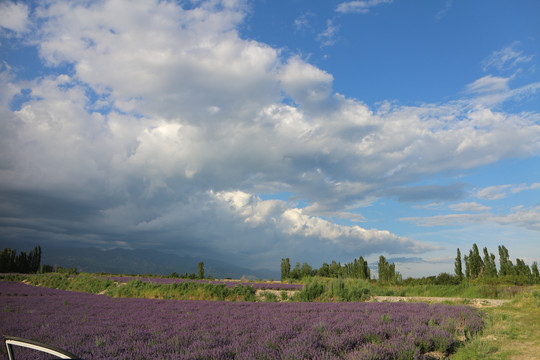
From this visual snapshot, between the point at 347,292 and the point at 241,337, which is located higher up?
the point at 241,337

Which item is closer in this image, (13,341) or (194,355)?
(13,341)

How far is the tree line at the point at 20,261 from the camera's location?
63375mm

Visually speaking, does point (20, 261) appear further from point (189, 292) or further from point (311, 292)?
point (311, 292)

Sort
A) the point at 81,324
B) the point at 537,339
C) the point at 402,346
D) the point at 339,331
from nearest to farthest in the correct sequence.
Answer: the point at 402,346 < the point at 339,331 < the point at 81,324 < the point at 537,339

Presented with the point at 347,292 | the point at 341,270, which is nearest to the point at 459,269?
the point at 341,270

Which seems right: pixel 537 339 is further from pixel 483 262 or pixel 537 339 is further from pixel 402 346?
pixel 483 262

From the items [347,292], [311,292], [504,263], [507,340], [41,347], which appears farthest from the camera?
[504,263]

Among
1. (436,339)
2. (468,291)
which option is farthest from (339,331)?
(468,291)

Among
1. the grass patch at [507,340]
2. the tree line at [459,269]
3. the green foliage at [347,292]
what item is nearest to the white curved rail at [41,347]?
the grass patch at [507,340]

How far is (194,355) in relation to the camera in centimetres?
531

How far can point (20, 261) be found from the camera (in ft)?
222

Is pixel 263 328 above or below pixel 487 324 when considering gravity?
above

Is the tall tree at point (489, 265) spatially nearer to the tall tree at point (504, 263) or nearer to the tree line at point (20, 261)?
the tall tree at point (504, 263)

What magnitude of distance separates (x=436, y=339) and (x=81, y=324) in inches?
361
